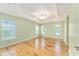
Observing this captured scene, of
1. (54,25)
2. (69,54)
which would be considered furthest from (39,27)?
(69,54)

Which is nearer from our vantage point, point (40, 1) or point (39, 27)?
point (40, 1)

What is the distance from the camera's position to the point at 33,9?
6.49 ft

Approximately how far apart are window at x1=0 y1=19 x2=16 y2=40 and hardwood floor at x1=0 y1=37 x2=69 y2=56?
173 millimetres

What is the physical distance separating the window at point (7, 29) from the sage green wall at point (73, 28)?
0.95 m

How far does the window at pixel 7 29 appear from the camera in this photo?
197 centimetres

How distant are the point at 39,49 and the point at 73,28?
66cm

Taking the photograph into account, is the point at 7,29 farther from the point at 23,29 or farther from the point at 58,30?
the point at 58,30

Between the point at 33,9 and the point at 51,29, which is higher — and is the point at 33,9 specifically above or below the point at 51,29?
above

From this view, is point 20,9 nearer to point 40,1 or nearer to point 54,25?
point 40,1

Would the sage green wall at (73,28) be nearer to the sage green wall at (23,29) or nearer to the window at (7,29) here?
the sage green wall at (23,29)

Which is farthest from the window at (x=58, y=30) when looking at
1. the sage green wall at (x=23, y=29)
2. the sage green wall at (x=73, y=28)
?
the sage green wall at (x=23, y=29)

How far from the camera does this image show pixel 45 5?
1955 millimetres

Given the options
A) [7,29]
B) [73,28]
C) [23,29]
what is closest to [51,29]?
[73,28]

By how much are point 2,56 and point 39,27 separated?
29.8 inches
